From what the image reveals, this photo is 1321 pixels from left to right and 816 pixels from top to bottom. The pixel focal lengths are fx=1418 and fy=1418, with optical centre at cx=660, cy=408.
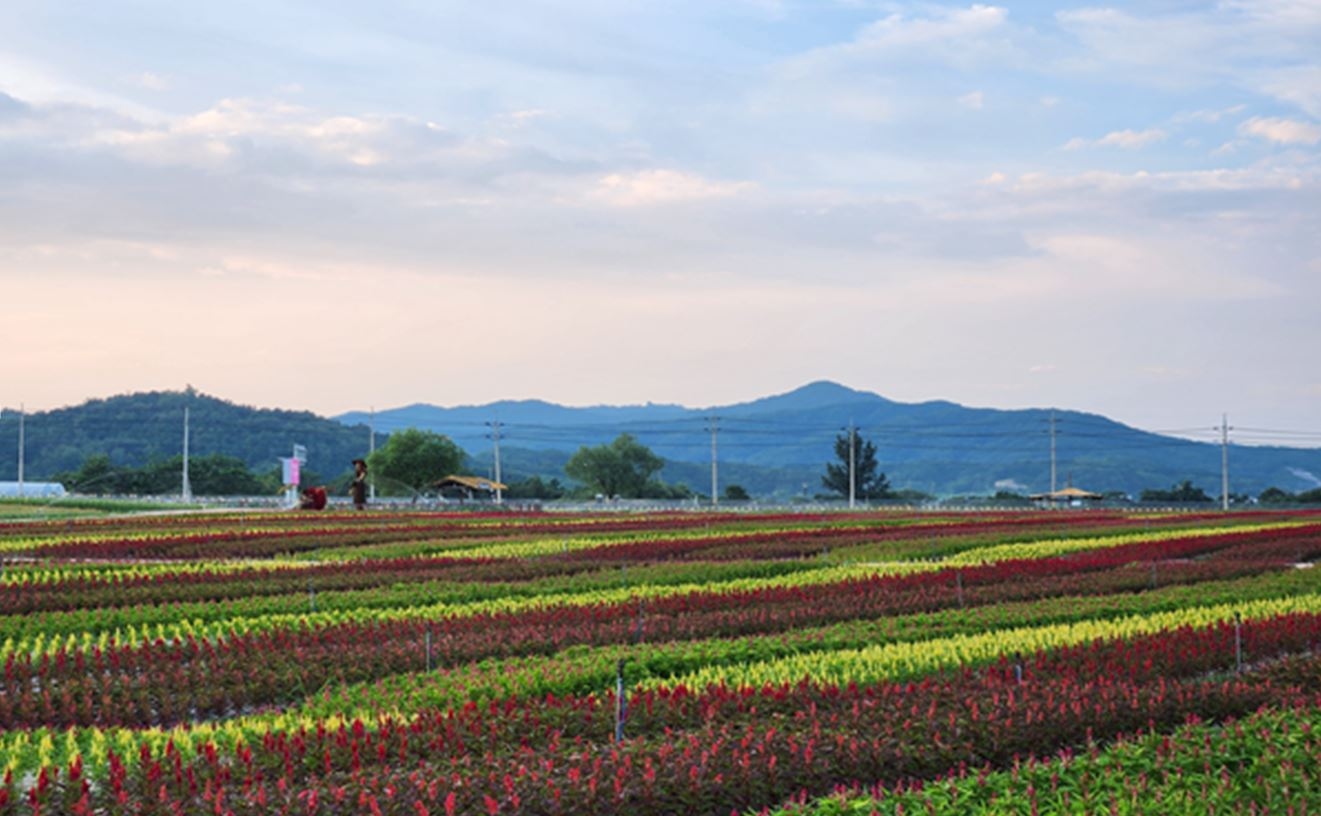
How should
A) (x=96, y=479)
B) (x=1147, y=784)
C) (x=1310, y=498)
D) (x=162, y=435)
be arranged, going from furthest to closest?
(x=162, y=435), (x=96, y=479), (x=1310, y=498), (x=1147, y=784)

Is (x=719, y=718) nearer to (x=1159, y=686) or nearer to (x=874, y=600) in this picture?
(x=1159, y=686)

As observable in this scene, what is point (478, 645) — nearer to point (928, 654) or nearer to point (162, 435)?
point (928, 654)

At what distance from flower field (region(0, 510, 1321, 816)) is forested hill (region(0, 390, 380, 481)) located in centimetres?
14291

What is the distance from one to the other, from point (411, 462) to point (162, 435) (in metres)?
72.6

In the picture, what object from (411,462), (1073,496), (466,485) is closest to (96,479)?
(411,462)

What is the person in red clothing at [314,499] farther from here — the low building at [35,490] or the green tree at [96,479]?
the green tree at [96,479]

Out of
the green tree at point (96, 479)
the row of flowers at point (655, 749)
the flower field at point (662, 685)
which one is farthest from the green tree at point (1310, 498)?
the row of flowers at point (655, 749)

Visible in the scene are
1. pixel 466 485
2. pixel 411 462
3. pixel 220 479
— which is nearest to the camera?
pixel 466 485

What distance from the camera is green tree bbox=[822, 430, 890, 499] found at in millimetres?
129875

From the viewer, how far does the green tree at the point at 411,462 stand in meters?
114

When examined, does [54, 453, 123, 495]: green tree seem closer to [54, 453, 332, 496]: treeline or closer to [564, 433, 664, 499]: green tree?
[54, 453, 332, 496]: treeline

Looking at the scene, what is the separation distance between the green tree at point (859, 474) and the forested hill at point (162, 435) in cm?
6477

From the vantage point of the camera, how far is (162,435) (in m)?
174

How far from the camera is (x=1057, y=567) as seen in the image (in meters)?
30.8
